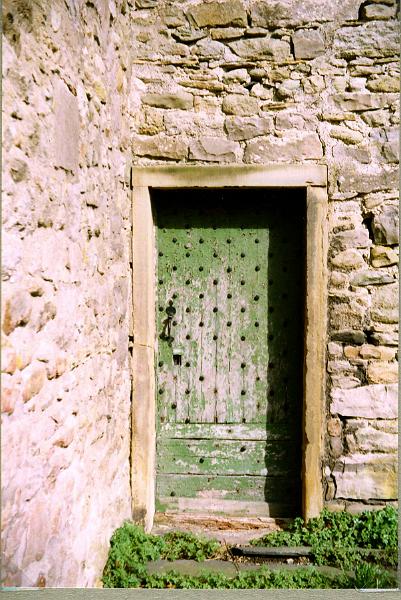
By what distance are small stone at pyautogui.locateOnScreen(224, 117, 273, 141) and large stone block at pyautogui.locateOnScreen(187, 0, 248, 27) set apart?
56 cm

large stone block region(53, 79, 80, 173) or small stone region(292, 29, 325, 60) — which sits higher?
small stone region(292, 29, 325, 60)

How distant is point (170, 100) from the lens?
3.20 m

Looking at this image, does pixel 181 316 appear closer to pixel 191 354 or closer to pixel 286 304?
pixel 191 354

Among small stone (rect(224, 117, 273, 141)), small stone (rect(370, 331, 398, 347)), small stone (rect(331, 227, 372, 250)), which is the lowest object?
small stone (rect(370, 331, 398, 347))

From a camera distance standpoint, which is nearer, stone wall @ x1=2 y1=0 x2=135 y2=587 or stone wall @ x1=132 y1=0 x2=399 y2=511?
stone wall @ x1=2 y1=0 x2=135 y2=587

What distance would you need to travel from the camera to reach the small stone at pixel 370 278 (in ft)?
10.4

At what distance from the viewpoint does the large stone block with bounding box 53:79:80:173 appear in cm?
196

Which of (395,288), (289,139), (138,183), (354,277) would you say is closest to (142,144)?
(138,183)

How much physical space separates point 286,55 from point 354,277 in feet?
4.57

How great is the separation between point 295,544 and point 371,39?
299 cm

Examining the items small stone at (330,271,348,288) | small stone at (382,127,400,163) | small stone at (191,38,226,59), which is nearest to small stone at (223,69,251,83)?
small stone at (191,38,226,59)

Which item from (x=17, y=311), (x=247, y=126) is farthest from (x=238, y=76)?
(x=17, y=311)

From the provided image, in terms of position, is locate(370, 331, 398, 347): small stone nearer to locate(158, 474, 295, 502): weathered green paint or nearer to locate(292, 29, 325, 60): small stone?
locate(158, 474, 295, 502): weathered green paint

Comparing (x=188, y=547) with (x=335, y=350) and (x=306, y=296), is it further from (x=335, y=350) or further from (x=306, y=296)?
(x=306, y=296)
